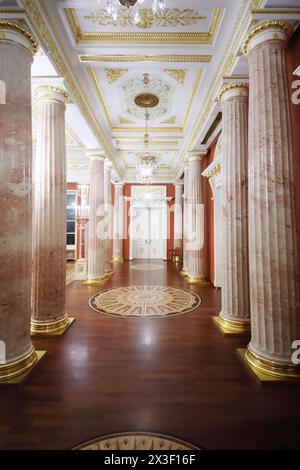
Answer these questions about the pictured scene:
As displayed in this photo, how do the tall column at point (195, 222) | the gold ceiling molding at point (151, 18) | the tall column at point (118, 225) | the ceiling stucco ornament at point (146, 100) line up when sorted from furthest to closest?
the tall column at point (118, 225), the tall column at point (195, 222), the ceiling stucco ornament at point (146, 100), the gold ceiling molding at point (151, 18)

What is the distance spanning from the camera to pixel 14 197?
234cm

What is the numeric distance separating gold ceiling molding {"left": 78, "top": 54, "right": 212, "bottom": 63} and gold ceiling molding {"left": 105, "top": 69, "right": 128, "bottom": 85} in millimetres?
602

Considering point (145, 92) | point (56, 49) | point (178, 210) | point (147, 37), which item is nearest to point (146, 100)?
point (145, 92)

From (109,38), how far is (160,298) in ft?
15.9

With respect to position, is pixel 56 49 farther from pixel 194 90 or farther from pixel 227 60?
pixel 194 90

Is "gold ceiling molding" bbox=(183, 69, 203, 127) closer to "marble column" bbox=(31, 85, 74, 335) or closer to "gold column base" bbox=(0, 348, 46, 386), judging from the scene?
"marble column" bbox=(31, 85, 74, 335)

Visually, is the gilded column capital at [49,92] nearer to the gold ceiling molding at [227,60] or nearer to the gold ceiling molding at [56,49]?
the gold ceiling molding at [56,49]

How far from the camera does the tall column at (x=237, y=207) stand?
336 centimetres

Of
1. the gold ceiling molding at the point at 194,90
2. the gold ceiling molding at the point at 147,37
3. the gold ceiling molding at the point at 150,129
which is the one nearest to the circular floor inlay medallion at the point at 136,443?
the gold ceiling molding at the point at 147,37

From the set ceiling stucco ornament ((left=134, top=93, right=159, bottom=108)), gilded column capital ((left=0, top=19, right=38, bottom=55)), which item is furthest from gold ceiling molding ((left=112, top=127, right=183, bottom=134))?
gilded column capital ((left=0, top=19, right=38, bottom=55))

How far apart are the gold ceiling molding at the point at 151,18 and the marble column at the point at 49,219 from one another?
43.2 inches

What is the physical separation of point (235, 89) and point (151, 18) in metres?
1.50

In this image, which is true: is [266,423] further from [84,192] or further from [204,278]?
[84,192]
